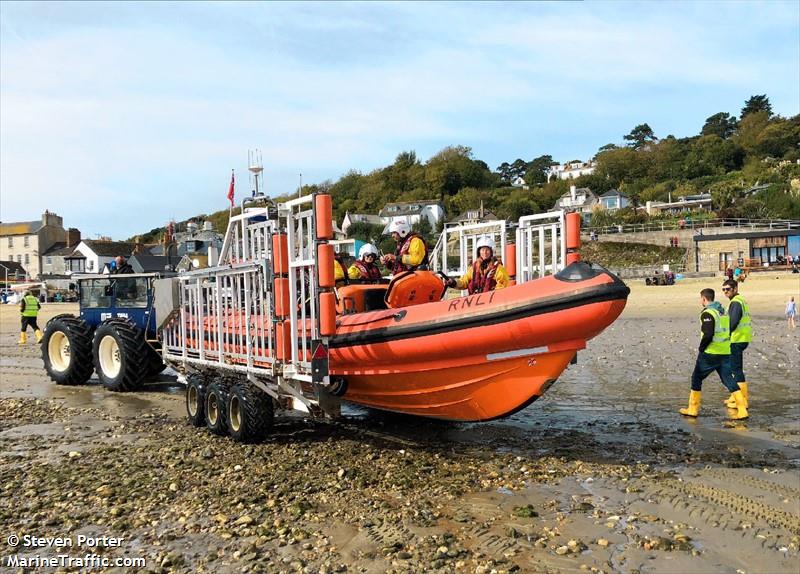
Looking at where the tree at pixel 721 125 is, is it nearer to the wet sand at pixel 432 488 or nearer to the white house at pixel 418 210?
the white house at pixel 418 210

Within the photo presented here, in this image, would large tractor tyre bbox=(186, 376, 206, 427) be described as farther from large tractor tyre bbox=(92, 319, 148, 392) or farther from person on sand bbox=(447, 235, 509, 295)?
person on sand bbox=(447, 235, 509, 295)

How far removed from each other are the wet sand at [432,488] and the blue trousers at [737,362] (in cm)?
51

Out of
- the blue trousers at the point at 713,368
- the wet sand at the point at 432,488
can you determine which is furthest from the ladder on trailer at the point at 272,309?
the blue trousers at the point at 713,368

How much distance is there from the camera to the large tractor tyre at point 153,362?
416 inches

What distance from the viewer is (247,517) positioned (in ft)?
15.4

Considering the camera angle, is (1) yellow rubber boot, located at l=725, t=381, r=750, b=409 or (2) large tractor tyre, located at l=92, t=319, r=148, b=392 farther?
(2) large tractor tyre, located at l=92, t=319, r=148, b=392

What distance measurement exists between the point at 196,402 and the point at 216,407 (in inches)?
30.2

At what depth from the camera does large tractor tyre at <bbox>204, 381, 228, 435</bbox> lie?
7.07 m

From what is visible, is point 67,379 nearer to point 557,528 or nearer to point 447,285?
point 447,285

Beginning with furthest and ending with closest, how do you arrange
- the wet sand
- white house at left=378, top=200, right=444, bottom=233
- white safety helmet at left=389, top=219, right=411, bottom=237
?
white house at left=378, top=200, right=444, bottom=233, white safety helmet at left=389, top=219, right=411, bottom=237, the wet sand

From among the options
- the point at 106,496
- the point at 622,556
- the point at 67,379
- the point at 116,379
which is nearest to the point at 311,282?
the point at 106,496

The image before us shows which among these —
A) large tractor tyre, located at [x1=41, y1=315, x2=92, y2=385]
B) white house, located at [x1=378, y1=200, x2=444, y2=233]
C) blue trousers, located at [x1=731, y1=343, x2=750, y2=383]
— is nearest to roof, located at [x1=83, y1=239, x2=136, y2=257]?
white house, located at [x1=378, y1=200, x2=444, y2=233]

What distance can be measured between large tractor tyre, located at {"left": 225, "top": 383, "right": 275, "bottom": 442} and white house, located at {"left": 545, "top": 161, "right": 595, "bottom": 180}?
116 m

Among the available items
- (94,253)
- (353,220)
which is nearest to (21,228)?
(94,253)
